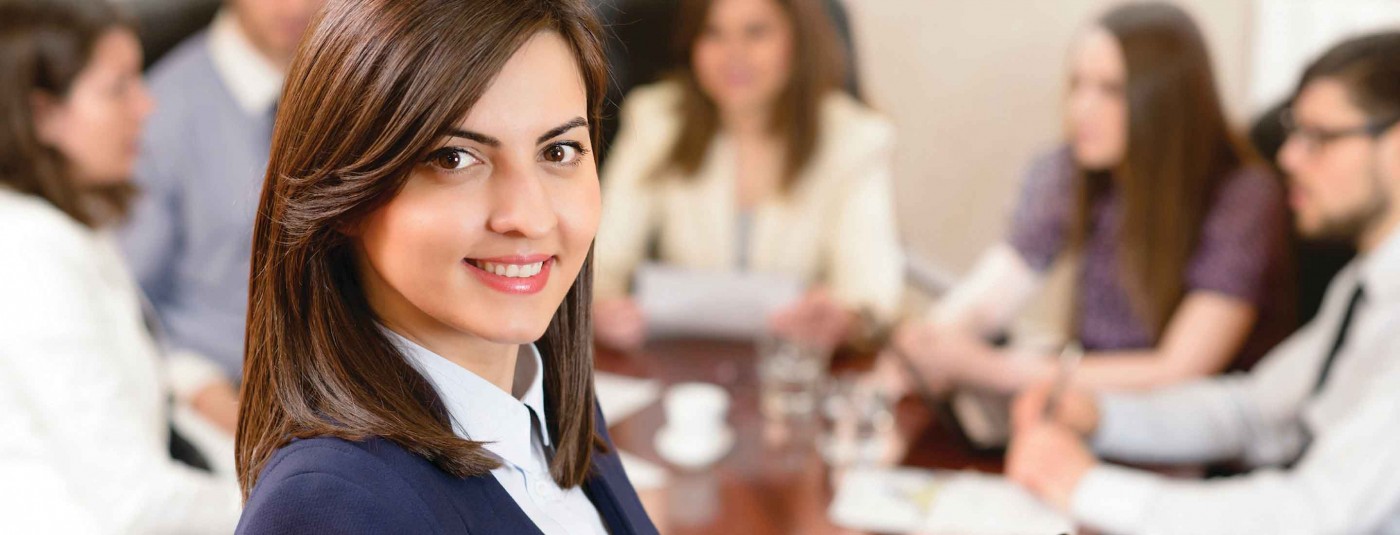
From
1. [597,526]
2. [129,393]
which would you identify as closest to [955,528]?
[597,526]

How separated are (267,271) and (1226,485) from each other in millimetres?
1463

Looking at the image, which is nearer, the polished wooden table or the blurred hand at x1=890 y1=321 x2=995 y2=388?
the polished wooden table

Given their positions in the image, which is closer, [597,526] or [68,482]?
[597,526]

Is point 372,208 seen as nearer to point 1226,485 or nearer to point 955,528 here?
point 955,528

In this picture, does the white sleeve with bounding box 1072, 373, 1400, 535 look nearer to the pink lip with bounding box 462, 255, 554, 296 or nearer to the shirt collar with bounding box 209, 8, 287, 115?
the pink lip with bounding box 462, 255, 554, 296

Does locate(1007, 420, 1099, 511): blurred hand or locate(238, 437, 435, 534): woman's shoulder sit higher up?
locate(238, 437, 435, 534): woman's shoulder

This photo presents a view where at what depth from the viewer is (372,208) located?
754mm

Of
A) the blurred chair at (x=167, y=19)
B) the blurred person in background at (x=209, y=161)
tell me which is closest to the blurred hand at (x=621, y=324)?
the blurred person in background at (x=209, y=161)

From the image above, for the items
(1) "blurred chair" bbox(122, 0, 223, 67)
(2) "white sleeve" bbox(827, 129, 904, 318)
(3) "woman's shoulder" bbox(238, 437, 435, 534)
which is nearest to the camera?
(3) "woman's shoulder" bbox(238, 437, 435, 534)

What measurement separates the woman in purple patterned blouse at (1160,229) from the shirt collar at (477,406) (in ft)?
4.66

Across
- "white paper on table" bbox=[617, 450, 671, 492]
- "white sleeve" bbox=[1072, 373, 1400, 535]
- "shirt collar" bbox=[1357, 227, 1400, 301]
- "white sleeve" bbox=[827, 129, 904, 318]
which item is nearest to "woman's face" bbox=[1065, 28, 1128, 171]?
"white sleeve" bbox=[827, 129, 904, 318]

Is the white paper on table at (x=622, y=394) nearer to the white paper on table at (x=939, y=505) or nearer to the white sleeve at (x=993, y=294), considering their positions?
the white paper on table at (x=939, y=505)

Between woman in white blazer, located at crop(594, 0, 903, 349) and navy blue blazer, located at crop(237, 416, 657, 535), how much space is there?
220cm

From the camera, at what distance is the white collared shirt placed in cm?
85
